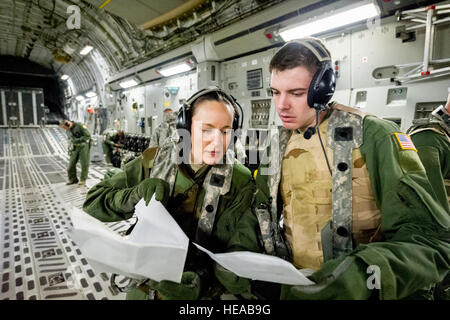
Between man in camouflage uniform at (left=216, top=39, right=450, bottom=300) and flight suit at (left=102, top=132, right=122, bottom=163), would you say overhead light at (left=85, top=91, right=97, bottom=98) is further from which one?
man in camouflage uniform at (left=216, top=39, right=450, bottom=300)

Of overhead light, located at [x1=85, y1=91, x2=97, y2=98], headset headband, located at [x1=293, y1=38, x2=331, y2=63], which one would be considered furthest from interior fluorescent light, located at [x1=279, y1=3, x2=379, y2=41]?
overhead light, located at [x1=85, y1=91, x2=97, y2=98]

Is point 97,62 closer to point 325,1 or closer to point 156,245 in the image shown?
point 325,1

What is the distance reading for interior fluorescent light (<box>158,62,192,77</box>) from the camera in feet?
22.0

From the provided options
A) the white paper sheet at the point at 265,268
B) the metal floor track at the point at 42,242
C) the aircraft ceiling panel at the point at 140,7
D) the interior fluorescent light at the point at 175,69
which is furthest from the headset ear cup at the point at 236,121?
the interior fluorescent light at the point at 175,69

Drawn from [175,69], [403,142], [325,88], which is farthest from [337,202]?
[175,69]

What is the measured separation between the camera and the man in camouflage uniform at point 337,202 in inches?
27.1

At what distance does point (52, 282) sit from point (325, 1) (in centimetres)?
508

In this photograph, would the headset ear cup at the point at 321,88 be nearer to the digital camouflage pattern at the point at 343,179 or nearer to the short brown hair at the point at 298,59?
the short brown hair at the point at 298,59

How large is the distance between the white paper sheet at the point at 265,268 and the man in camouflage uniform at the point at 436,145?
111 cm

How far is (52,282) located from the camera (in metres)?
2.61

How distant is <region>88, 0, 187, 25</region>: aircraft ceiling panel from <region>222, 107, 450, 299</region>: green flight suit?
5.86 meters

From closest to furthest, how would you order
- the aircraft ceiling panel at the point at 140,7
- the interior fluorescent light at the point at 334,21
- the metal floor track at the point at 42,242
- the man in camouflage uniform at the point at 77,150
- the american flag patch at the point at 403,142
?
the american flag patch at the point at 403,142 → the metal floor track at the point at 42,242 → the interior fluorescent light at the point at 334,21 → the aircraft ceiling panel at the point at 140,7 → the man in camouflage uniform at the point at 77,150

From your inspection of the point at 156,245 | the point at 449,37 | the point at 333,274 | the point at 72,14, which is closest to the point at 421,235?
the point at 333,274

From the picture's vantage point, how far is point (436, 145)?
180 cm
